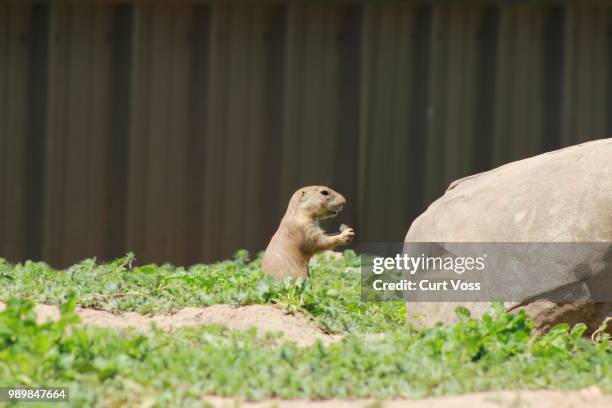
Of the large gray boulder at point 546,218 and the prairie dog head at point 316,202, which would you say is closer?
the large gray boulder at point 546,218

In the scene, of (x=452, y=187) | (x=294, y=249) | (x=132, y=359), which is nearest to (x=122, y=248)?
(x=294, y=249)

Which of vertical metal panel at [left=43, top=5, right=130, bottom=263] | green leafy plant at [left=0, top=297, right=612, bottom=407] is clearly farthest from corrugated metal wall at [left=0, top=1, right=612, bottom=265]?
green leafy plant at [left=0, top=297, right=612, bottom=407]

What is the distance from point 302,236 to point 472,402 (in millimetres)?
3280

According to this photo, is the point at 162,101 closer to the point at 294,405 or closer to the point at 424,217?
the point at 424,217

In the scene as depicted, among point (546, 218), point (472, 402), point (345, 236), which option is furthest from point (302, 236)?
point (472, 402)

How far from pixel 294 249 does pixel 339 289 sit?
23.5 inches

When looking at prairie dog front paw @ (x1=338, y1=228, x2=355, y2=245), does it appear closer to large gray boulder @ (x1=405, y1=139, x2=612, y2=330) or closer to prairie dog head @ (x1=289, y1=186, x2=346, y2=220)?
prairie dog head @ (x1=289, y1=186, x2=346, y2=220)

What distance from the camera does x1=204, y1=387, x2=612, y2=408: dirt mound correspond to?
425 cm

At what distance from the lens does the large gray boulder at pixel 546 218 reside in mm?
5496

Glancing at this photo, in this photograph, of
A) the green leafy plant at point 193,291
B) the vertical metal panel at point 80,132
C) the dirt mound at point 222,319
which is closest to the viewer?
the dirt mound at point 222,319

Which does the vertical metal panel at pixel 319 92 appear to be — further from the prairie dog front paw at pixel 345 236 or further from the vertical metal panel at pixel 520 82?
the prairie dog front paw at pixel 345 236

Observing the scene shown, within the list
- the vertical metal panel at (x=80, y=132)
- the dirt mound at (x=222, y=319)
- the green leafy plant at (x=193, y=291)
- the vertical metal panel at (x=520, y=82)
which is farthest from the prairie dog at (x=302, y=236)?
the vertical metal panel at (x=80, y=132)

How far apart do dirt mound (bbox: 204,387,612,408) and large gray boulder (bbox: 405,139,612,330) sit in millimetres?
1133

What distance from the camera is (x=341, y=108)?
29.5 feet
